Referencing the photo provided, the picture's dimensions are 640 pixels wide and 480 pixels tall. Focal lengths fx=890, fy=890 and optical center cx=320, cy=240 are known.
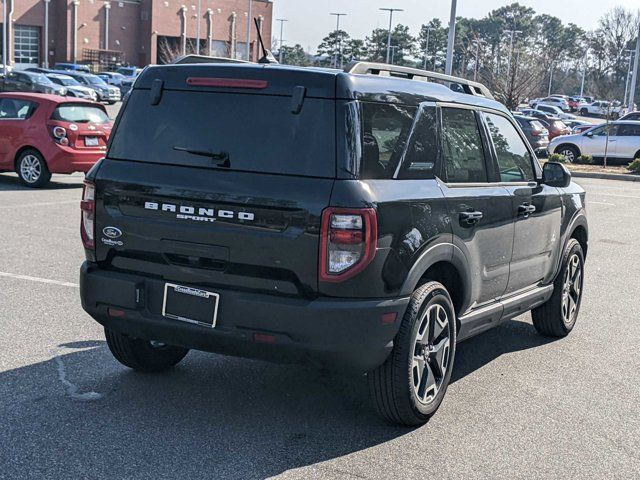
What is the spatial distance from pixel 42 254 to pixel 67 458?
18.6 feet

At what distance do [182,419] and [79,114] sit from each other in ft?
39.7

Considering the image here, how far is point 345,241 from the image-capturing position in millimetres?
4379


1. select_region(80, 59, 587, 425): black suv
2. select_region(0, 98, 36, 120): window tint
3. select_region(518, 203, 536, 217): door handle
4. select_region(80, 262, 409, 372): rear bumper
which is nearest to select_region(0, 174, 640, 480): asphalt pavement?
select_region(80, 59, 587, 425): black suv

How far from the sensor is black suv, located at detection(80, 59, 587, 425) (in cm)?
444

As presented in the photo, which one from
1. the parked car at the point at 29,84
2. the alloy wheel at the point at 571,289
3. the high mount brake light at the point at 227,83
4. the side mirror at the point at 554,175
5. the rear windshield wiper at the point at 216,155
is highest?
the high mount brake light at the point at 227,83

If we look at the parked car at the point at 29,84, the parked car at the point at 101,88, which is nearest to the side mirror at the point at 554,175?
the parked car at the point at 29,84

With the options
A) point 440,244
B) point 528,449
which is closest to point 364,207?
point 440,244

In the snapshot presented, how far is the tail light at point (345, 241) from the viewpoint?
4367 millimetres

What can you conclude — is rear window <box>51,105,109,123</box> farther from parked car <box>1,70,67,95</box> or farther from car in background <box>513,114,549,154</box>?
parked car <box>1,70,67,95</box>

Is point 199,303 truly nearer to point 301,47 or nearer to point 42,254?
point 42,254

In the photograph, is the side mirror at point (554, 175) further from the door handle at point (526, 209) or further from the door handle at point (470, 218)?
the door handle at point (470, 218)

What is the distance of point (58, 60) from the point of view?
79375mm

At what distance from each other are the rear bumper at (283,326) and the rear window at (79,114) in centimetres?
1174

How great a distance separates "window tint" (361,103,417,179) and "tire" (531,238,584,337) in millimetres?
2631
